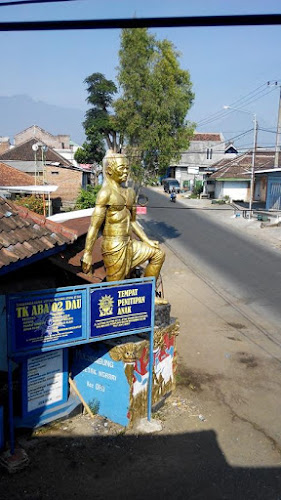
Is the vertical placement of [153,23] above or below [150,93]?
below

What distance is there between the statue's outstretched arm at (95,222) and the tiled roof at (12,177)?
23.2 meters

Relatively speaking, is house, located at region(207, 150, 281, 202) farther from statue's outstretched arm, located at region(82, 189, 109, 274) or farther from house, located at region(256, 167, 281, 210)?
statue's outstretched arm, located at region(82, 189, 109, 274)

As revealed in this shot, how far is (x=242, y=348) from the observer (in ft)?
34.4

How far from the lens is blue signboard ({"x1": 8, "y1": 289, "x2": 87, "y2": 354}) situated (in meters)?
5.67

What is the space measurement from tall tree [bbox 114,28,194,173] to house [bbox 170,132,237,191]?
111ft

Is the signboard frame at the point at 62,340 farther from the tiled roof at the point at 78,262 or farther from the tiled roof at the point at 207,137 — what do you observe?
the tiled roof at the point at 207,137

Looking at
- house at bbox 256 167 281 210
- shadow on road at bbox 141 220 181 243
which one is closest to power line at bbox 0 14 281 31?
shadow on road at bbox 141 220 181 243

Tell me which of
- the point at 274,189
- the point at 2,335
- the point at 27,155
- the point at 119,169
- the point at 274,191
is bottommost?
the point at 2,335

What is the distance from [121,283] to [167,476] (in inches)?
112

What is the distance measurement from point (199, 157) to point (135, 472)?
62996mm

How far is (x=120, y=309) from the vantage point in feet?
21.9

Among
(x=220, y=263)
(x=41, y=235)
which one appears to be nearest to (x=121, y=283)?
(x=41, y=235)

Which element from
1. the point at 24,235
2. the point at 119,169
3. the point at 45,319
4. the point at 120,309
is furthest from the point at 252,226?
the point at 24,235

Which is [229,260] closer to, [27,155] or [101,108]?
[101,108]
